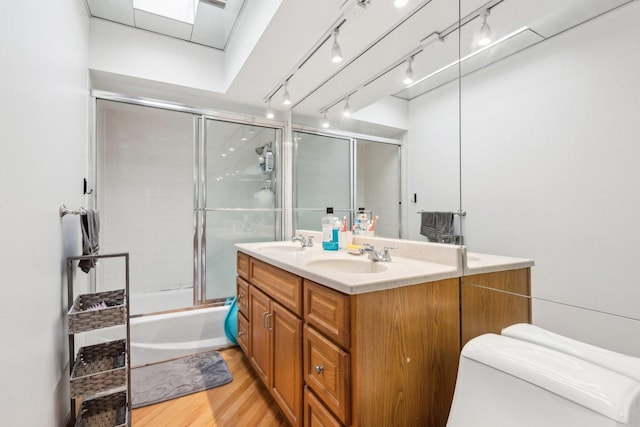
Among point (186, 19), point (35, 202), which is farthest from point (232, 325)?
point (186, 19)

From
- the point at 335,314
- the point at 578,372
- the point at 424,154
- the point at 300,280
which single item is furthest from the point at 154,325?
the point at 578,372

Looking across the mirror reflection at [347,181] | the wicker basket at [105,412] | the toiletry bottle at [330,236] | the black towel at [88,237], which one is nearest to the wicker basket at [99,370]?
the wicker basket at [105,412]

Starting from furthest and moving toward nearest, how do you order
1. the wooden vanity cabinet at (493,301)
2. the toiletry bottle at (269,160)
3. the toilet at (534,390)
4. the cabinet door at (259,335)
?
the toiletry bottle at (269,160)
the cabinet door at (259,335)
the wooden vanity cabinet at (493,301)
the toilet at (534,390)

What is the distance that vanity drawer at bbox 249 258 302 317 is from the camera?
126cm

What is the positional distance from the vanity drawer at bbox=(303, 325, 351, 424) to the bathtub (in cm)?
149

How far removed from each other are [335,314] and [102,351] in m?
1.44

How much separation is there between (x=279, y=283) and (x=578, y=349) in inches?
45.4

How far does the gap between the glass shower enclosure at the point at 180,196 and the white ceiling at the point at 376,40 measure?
68 centimetres

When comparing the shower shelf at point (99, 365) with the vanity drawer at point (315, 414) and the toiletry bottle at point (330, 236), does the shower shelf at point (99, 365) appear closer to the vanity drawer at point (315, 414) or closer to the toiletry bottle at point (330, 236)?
the vanity drawer at point (315, 414)

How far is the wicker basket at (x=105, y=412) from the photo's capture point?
1398 millimetres

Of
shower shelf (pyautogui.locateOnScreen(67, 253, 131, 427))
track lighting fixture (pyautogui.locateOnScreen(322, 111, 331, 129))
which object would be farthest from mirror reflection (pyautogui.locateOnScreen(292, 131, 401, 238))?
shower shelf (pyautogui.locateOnScreen(67, 253, 131, 427))

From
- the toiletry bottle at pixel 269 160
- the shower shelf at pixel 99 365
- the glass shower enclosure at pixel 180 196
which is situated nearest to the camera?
the shower shelf at pixel 99 365

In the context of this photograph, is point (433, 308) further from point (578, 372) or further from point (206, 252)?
point (206, 252)

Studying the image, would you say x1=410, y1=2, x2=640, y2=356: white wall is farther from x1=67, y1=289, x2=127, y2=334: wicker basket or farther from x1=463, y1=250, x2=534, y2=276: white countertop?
x1=67, y1=289, x2=127, y2=334: wicker basket
